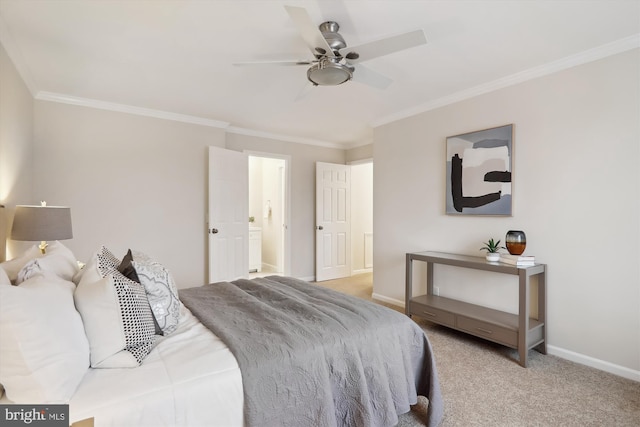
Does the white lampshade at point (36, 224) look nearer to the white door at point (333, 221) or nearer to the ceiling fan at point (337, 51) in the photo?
the ceiling fan at point (337, 51)

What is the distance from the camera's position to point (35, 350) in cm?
102

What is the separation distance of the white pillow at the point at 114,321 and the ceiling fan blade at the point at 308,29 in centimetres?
156

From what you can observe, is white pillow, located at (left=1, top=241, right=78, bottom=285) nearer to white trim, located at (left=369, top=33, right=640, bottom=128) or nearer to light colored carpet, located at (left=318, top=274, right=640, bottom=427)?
light colored carpet, located at (left=318, top=274, right=640, bottom=427)

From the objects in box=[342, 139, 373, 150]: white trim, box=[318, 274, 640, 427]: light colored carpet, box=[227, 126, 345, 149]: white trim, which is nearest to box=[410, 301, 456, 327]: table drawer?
box=[318, 274, 640, 427]: light colored carpet

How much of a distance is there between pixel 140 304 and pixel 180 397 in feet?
1.67

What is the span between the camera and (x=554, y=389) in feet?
7.25

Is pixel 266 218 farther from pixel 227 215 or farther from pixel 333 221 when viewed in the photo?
pixel 227 215

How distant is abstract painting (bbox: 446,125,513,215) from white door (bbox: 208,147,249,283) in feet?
9.15

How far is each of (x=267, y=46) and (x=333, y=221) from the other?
3615 millimetres

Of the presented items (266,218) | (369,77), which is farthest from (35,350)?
(266,218)

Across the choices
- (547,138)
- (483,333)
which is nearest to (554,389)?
(483,333)

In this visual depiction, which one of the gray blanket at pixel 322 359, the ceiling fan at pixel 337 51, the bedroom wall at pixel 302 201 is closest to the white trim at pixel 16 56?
the ceiling fan at pixel 337 51

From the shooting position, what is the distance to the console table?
2.54 metres

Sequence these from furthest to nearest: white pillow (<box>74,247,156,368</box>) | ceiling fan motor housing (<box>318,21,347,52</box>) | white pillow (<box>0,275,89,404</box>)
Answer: ceiling fan motor housing (<box>318,21,347,52</box>) → white pillow (<box>74,247,156,368</box>) → white pillow (<box>0,275,89,404</box>)
